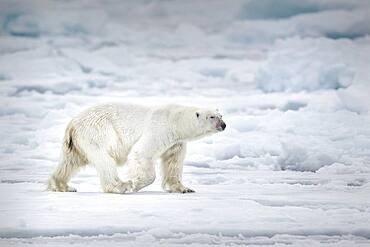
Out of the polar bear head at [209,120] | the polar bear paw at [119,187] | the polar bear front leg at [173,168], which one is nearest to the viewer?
the polar bear paw at [119,187]

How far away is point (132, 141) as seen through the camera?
5570 millimetres

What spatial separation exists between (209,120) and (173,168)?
50 cm

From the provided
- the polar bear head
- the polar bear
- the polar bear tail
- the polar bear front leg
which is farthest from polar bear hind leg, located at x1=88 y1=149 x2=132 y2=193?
the polar bear head

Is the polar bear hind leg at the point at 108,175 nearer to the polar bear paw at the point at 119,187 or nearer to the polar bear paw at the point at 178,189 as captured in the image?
the polar bear paw at the point at 119,187

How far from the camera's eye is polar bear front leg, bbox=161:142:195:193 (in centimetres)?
558

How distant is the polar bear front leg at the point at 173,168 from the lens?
18.3ft

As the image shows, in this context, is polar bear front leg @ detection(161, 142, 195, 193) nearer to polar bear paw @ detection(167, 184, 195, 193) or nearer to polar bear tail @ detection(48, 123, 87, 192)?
polar bear paw @ detection(167, 184, 195, 193)

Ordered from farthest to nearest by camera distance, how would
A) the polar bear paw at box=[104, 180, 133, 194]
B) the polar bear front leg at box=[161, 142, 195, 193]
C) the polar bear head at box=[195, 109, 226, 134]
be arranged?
the polar bear front leg at box=[161, 142, 195, 193] → the polar bear head at box=[195, 109, 226, 134] → the polar bear paw at box=[104, 180, 133, 194]

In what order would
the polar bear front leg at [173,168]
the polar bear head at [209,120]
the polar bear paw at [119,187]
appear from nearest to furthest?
1. the polar bear paw at [119,187]
2. the polar bear head at [209,120]
3. the polar bear front leg at [173,168]

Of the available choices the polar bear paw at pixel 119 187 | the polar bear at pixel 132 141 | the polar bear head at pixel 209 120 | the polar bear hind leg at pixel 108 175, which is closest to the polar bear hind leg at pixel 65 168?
the polar bear at pixel 132 141

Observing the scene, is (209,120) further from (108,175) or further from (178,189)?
(108,175)

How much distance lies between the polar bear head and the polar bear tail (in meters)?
1.01

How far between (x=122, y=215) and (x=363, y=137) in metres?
3.26

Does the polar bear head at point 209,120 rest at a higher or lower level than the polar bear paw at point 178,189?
higher
